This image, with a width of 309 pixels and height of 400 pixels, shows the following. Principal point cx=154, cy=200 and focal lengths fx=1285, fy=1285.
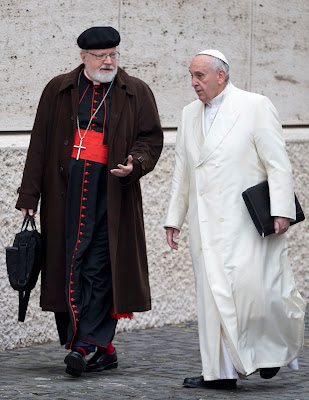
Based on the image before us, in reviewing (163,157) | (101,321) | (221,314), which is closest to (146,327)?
(163,157)

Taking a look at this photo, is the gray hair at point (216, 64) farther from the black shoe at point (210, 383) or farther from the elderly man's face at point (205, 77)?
the black shoe at point (210, 383)

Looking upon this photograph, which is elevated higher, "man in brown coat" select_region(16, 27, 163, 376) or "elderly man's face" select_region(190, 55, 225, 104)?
"elderly man's face" select_region(190, 55, 225, 104)

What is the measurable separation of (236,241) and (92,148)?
1.03 m

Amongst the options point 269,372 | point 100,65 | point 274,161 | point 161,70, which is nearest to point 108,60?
point 100,65

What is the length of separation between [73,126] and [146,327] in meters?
2.38

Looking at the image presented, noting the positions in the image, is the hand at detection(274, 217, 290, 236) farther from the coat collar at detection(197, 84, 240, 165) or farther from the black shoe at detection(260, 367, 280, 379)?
the black shoe at detection(260, 367, 280, 379)

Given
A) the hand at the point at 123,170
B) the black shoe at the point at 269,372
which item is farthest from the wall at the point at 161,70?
the black shoe at the point at 269,372

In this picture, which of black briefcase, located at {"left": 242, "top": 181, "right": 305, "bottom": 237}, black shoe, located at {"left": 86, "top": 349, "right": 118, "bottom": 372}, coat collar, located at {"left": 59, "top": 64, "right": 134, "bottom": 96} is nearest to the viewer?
black briefcase, located at {"left": 242, "top": 181, "right": 305, "bottom": 237}

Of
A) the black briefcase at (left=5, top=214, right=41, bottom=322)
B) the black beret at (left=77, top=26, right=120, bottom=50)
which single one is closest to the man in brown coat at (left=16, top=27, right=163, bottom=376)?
the black beret at (left=77, top=26, right=120, bottom=50)

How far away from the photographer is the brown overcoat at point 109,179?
720 centimetres

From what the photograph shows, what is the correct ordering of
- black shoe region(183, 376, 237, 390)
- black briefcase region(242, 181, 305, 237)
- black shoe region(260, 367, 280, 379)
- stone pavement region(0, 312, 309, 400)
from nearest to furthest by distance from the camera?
stone pavement region(0, 312, 309, 400)
black briefcase region(242, 181, 305, 237)
black shoe region(183, 376, 237, 390)
black shoe region(260, 367, 280, 379)

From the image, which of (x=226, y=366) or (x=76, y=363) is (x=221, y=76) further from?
(x=76, y=363)

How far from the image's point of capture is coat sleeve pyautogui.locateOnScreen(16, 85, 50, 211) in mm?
7211

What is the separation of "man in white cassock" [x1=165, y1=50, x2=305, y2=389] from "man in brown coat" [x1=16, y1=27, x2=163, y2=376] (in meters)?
0.49
